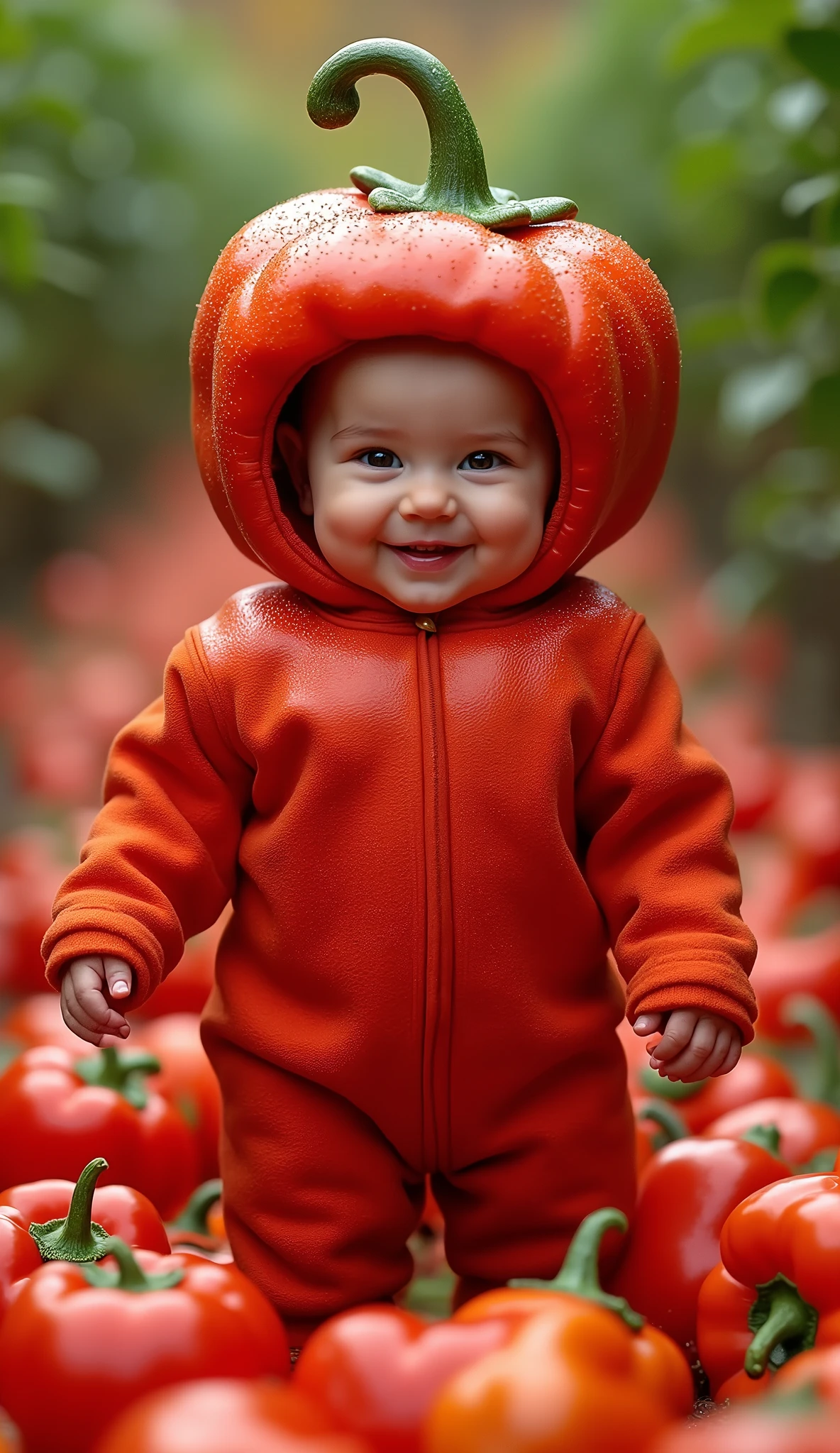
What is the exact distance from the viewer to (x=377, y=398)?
1.76 metres

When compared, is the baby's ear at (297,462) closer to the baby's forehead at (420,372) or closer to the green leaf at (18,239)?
the baby's forehead at (420,372)

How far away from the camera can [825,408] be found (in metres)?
3.28

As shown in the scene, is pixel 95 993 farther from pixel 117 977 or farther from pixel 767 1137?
pixel 767 1137

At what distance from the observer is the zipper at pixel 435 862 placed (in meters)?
1.82

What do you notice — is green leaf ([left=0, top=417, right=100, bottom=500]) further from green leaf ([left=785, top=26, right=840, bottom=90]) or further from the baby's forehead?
the baby's forehead

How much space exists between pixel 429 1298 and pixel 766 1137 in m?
0.46

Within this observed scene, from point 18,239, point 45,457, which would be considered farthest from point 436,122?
point 45,457

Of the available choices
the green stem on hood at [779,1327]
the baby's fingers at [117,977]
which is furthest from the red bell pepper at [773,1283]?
the baby's fingers at [117,977]

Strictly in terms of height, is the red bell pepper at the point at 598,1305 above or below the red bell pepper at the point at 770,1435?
below

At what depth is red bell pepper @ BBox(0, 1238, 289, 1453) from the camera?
4.98 ft

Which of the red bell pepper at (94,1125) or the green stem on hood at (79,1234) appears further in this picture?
the red bell pepper at (94,1125)

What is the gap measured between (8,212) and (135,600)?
332cm

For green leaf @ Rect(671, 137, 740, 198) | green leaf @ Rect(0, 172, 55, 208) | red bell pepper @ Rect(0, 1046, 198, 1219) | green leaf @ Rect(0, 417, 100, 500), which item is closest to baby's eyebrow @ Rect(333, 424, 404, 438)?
red bell pepper @ Rect(0, 1046, 198, 1219)

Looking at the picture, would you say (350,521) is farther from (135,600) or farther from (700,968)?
(135,600)
